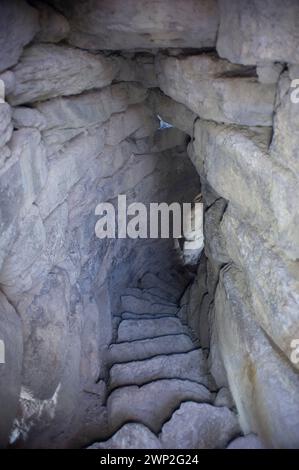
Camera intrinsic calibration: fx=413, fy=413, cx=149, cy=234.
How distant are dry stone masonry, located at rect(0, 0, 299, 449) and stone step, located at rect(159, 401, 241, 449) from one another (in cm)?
1

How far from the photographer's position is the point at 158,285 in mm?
7629

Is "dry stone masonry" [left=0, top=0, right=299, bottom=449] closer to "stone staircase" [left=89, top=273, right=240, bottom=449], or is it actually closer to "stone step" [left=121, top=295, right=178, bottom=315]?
"stone staircase" [left=89, top=273, right=240, bottom=449]

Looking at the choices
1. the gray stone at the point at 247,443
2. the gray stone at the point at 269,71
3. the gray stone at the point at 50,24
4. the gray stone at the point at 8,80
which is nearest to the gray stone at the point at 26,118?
the gray stone at the point at 8,80

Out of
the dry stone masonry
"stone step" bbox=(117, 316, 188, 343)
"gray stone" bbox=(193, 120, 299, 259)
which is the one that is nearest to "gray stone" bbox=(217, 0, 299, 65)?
the dry stone masonry

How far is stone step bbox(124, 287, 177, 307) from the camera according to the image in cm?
661

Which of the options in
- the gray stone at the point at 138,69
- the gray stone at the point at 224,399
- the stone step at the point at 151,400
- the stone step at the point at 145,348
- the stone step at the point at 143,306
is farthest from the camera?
the stone step at the point at 143,306

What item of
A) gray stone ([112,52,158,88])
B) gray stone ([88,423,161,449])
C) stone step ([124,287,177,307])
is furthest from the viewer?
stone step ([124,287,177,307])

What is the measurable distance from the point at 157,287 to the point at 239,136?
4.47 meters

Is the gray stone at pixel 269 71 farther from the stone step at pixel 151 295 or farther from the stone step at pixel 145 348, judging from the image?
the stone step at pixel 151 295

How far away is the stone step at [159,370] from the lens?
14.1 ft

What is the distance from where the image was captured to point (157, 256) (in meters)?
8.17

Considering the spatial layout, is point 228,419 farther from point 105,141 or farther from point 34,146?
point 105,141

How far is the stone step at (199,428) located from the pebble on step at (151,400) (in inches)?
8.0
